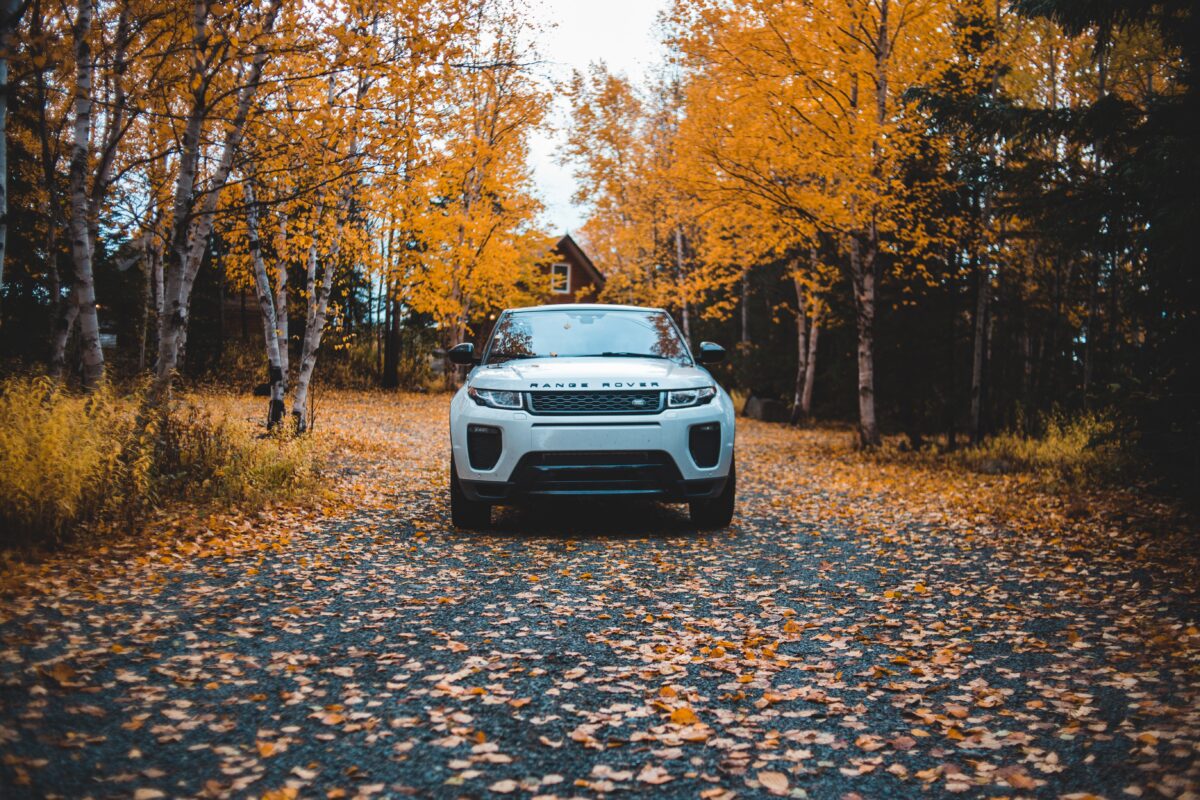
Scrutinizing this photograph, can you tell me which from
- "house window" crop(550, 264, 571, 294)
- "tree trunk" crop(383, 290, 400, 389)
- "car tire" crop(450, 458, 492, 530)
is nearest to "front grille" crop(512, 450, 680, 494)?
"car tire" crop(450, 458, 492, 530)

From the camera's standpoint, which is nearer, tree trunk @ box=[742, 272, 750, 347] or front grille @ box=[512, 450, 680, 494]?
front grille @ box=[512, 450, 680, 494]

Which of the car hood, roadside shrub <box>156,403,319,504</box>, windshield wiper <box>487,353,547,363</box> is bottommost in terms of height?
roadside shrub <box>156,403,319,504</box>

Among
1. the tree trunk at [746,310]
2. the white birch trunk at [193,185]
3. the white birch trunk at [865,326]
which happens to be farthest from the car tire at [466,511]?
the tree trunk at [746,310]

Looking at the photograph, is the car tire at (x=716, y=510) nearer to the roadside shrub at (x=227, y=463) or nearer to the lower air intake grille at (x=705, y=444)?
the lower air intake grille at (x=705, y=444)

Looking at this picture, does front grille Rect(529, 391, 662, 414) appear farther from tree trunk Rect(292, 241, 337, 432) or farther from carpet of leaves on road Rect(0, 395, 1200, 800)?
tree trunk Rect(292, 241, 337, 432)

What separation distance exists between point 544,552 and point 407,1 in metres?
5.41

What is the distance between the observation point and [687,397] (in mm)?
6711

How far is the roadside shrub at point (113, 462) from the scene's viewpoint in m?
5.38

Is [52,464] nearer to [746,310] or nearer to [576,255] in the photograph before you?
[746,310]

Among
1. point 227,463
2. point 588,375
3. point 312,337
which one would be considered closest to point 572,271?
point 312,337

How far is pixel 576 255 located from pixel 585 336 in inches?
1596

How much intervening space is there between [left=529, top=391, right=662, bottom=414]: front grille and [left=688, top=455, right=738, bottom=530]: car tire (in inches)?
44.0

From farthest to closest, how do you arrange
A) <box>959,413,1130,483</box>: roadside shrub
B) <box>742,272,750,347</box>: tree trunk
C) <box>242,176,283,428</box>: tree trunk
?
<box>742,272,750,347</box>: tree trunk < <box>242,176,283,428</box>: tree trunk < <box>959,413,1130,483</box>: roadside shrub

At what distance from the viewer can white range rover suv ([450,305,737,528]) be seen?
6387 millimetres
